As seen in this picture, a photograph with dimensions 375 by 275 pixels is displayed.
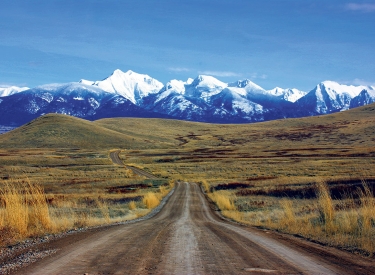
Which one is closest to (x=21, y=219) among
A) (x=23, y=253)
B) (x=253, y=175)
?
(x=23, y=253)

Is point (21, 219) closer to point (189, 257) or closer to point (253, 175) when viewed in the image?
point (189, 257)

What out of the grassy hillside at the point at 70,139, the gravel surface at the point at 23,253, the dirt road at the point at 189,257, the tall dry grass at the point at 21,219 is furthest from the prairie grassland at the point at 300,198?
the grassy hillside at the point at 70,139

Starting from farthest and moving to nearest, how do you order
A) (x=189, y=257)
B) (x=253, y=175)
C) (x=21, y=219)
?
1. (x=253, y=175)
2. (x=21, y=219)
3. (x=189, y=257)

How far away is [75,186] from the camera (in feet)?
160

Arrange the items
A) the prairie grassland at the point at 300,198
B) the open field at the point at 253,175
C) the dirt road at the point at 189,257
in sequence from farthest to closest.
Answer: the open field at the point at 253,175, the prairie grassland at the point at 300,198, the dirt road at the point at 189,257

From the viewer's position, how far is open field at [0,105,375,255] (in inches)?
674

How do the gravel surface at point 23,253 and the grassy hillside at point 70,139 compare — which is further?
the grassy hillside at point 70,139

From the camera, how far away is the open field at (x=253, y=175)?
1713cm

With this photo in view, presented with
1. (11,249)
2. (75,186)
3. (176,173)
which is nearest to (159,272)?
(11,249)

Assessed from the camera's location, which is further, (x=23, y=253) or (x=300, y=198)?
(x=300, y=198)

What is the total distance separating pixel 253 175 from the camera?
63406 millimetres

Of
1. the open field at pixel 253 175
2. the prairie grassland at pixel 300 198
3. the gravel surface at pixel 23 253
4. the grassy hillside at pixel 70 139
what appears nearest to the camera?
the gravel surface at pixel 23 253

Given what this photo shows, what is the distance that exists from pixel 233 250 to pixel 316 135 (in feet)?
589

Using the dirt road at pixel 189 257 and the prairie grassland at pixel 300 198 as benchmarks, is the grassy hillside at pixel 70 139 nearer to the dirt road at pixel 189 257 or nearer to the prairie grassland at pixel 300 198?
the prairie grassland at pixel 300 198
